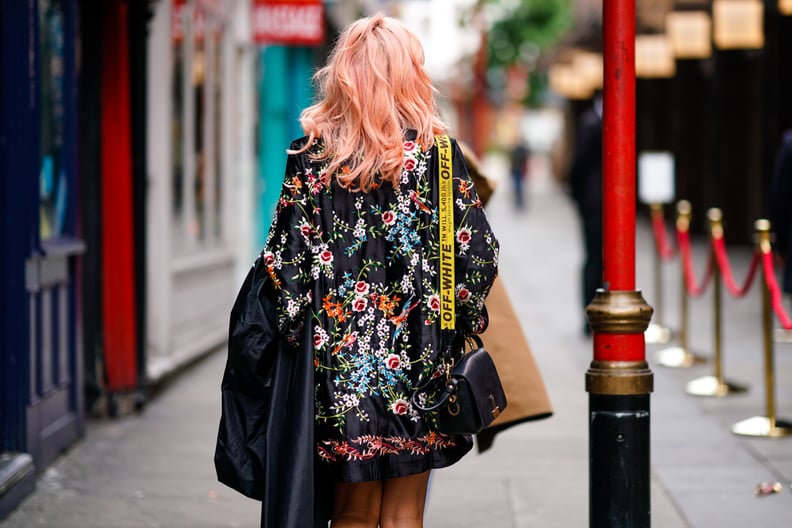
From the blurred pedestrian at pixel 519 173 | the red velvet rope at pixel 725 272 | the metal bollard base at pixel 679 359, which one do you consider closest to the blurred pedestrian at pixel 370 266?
the red velvet rope at pixel 725 272

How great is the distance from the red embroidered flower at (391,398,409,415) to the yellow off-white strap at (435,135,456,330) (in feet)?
0.77

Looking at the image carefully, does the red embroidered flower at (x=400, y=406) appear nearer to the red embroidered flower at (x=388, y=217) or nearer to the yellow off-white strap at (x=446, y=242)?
the yellow off-white strap at (x=446, y=242)

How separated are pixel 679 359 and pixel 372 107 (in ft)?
22.4

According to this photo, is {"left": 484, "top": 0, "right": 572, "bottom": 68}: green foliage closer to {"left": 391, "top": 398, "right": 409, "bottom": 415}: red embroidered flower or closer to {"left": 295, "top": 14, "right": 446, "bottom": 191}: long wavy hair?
{"left": 295, "top": 14, "right": 446, "bottom": 191}: long wavy hair

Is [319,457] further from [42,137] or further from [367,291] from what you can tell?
[42,137]

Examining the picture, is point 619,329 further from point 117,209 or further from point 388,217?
point 117,209

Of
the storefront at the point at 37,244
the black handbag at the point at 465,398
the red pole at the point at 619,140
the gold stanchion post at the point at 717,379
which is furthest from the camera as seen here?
the gold stanchion post at the point at 717,379

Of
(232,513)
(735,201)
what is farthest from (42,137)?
(735,201)

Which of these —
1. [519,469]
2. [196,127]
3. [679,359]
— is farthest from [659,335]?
[519,469]

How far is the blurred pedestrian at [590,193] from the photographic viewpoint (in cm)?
1052

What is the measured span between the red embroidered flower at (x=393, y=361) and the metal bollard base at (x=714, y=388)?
17.4 feet

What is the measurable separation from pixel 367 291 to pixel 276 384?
0.39 m

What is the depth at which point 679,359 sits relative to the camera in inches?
383

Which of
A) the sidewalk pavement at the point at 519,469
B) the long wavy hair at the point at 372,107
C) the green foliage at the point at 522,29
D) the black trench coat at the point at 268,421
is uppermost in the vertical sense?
the green foliage at the point at 522,29
